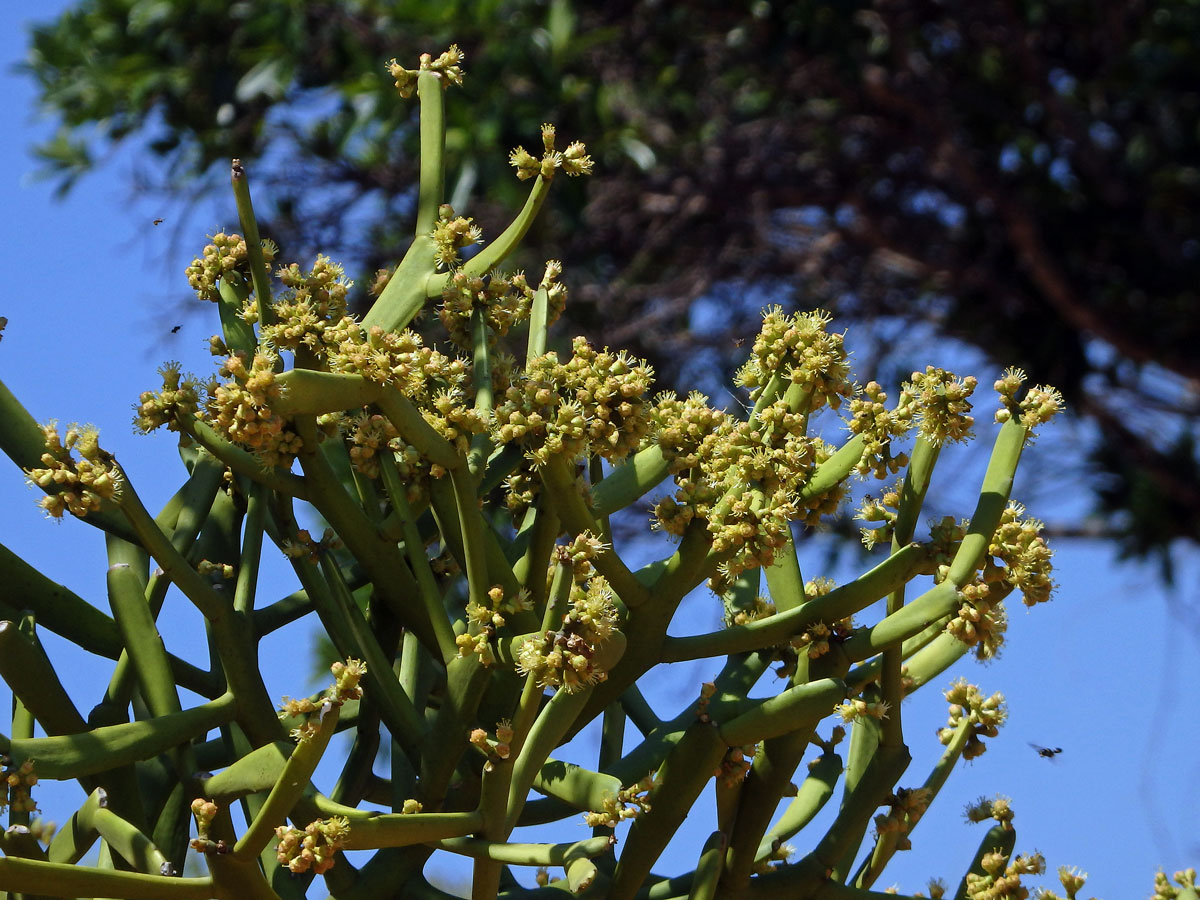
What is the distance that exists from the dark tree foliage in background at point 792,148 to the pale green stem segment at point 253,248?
273 cm

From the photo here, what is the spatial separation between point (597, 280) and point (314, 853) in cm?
433

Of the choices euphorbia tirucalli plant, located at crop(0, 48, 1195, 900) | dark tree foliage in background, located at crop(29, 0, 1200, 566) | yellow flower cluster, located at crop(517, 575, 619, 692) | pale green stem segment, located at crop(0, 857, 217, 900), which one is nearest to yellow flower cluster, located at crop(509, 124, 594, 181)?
euphorbia tirucalli plant, located at crop(0, 48, 1195, 900)

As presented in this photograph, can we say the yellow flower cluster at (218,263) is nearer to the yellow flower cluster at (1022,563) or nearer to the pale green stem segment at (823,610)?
the pale green stem segment at (823,610)

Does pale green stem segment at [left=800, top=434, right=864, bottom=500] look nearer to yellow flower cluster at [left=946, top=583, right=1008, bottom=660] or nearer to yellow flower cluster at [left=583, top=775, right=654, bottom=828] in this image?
yellow flower cluster at [left=946, top=583, right=1008, bottom=660]

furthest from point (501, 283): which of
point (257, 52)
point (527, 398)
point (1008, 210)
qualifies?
point (1008, 210)

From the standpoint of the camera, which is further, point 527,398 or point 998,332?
point 998,332

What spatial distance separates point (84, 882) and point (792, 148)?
194 inches

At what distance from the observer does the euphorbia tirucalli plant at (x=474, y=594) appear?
42.5 inches

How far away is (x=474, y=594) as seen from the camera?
116cm

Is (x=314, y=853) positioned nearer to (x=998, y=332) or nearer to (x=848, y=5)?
(x=848, y=5)

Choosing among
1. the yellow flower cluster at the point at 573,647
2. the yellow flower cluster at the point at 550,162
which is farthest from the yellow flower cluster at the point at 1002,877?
the yellow flower cluster at the point at 550,162

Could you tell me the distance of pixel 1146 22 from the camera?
5637 mm

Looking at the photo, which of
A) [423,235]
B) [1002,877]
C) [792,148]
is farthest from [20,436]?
[792,148]

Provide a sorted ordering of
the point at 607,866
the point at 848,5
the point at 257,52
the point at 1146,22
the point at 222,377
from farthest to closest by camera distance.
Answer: the point at 1146,22 < the point at 848,5 < the point at 257,52 < the point at 607,866 < the point at 222,377
